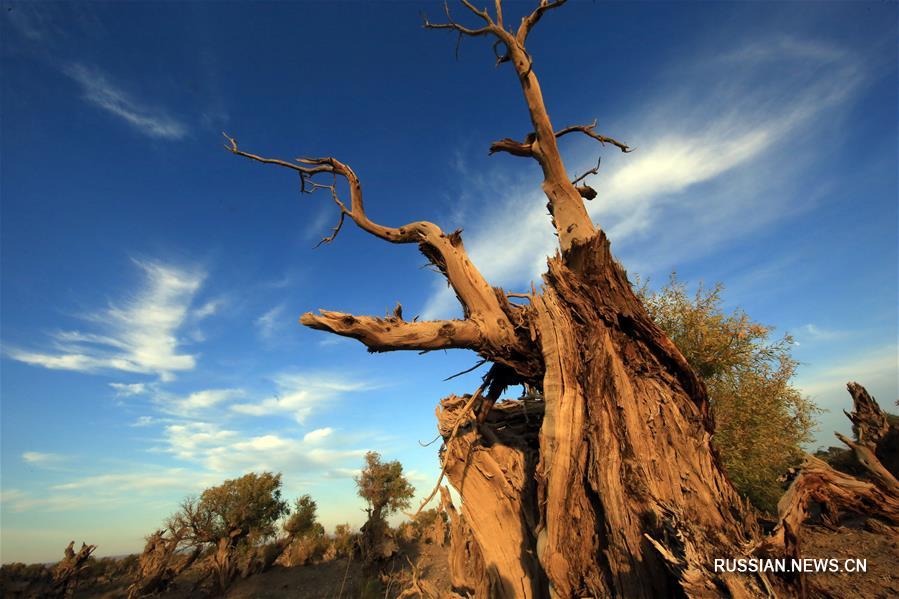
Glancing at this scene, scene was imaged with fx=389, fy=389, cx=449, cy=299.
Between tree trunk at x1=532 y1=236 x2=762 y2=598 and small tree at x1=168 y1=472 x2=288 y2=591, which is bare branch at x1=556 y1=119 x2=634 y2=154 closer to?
tree trunk at x1=532 y1=236 x2=762 y2=598

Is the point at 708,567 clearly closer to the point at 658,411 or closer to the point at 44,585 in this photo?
the point at 658,411

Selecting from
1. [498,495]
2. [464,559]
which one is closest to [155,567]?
[464,559]

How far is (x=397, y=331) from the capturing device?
543 cm

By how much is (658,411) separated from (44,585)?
2354cm

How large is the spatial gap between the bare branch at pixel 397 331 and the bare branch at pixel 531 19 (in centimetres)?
598

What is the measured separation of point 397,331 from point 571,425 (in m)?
2.68

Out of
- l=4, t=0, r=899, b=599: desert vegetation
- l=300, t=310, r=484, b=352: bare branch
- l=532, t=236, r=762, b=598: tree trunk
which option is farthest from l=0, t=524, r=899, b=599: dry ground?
l=300, t=310, r=484, b=352: bare branch

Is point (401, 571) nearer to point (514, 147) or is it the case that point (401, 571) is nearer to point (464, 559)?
point (464, 559)

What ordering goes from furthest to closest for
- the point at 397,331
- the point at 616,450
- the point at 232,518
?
the point at 232,518 → the point at 397,331 → the point at 616,450

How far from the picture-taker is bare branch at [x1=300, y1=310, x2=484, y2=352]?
194 inches

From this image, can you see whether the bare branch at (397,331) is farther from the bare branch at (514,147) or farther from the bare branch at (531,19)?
the bare branch at (531,19)

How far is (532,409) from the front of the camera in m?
7.77

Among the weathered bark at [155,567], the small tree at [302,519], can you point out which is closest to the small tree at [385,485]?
the small tree at [302,519]

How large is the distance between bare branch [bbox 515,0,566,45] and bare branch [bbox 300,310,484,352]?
236 inches
